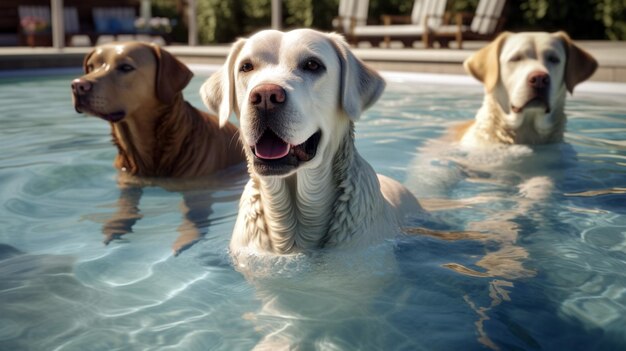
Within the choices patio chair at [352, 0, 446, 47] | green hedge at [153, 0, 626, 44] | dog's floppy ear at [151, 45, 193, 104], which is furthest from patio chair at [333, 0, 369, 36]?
dog's floppy ear at [151, 45, 193, 104]

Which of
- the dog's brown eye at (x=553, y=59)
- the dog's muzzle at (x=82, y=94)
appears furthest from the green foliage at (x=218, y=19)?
the dog's muzzle at (x=82, y=94)

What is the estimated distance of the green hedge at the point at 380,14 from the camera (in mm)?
21031

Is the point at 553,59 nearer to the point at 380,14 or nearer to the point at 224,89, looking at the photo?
the point at 224,89

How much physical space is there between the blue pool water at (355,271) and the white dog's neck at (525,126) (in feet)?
0.43

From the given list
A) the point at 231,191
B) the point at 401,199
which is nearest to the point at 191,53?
the point at 231,191

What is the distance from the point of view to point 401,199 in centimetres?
412

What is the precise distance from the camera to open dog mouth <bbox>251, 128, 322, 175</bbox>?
2.90 metres

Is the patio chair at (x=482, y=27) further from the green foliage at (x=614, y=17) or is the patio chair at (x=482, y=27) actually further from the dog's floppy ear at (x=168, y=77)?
the dog's floppy ear at (x=168, y=77)

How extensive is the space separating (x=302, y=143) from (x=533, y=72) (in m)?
3.19

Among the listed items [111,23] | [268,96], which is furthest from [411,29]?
[268,96]

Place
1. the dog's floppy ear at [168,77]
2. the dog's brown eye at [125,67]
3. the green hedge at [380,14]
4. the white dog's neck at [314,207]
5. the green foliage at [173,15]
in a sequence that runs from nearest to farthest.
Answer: the white dog's neck at [314,207], the dog's brown eye at [125,67], the dog's floppy ear at [168,77], the green hedge at [380,14], the green foliage at [173,15]

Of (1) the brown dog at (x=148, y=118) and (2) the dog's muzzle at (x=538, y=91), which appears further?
(2) the dog's muzzle at (x=538, y=91)

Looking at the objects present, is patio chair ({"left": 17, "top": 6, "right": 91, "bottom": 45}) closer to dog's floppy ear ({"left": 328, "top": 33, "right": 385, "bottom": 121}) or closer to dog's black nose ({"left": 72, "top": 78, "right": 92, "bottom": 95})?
dog's black nose ({"left": 72, "top": 78, "right": 92, "bottom": 95})

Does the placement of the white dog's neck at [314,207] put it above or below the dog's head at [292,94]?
below
